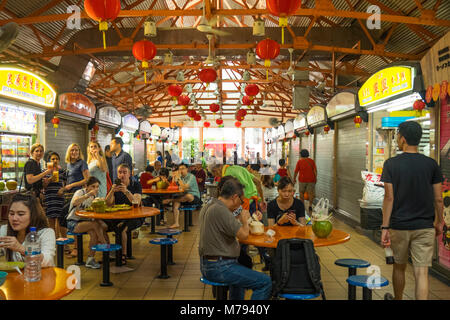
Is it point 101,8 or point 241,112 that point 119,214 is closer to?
point 101,8

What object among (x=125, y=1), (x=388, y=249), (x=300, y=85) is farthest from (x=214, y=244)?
(x=300, y=85)

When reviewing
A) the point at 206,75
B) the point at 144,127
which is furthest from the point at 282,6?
the point at 144,127

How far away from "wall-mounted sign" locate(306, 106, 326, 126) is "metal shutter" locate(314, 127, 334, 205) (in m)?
0.42

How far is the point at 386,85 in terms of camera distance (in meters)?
6.31

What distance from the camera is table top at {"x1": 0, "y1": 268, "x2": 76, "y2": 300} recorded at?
2113 millimetres

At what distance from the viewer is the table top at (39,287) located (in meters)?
2.11

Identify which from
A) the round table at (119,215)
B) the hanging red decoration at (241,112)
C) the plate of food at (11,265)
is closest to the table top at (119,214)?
the round table at (119,215)

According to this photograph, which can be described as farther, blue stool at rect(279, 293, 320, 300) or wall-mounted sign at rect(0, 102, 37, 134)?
wall-mounted sign at rect(0, 102, 37, 134)

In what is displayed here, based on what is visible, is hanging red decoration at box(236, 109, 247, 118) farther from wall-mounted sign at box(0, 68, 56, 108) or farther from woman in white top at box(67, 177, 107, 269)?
woman in white top at box(67, 177, 107, 269)

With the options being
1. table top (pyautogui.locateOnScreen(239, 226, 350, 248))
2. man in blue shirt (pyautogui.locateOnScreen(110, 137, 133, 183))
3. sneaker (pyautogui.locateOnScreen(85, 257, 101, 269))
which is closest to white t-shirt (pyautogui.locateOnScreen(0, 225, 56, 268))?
table top (pyautogui.locateOnScreen(239, 226, 350, 248))

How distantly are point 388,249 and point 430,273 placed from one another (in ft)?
6.79

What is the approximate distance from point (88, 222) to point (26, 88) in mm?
3180

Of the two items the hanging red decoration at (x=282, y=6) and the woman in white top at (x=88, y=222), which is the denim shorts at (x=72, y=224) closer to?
the woman in white top at (x=88, y=222)
